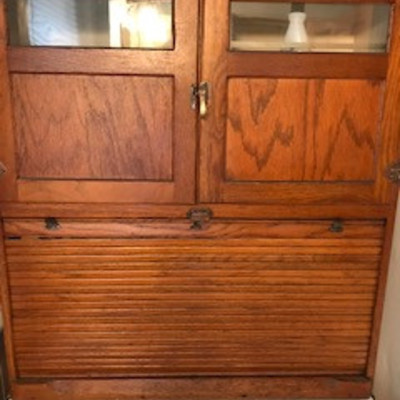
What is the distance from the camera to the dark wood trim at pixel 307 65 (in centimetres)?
113

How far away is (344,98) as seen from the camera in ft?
3.82

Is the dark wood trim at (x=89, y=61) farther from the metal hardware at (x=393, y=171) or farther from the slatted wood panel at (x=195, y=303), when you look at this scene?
the metal hardware at (x=393, y=171)

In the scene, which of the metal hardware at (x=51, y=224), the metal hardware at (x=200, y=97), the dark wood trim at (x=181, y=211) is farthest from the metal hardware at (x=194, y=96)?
the metal hardware at (x=51, y=224)

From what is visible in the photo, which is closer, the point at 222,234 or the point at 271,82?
the point at 271,82

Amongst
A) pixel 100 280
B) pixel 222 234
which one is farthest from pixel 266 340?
pixel 100 280

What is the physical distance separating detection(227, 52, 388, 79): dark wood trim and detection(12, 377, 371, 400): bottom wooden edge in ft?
2.83

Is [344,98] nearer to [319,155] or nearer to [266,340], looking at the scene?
[319,155]

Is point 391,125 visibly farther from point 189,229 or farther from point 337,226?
point 189,229

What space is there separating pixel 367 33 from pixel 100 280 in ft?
3.11

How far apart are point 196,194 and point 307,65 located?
42 cm

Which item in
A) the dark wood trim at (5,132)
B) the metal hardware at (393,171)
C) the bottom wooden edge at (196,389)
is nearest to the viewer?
the dark wood trim at (5,132)

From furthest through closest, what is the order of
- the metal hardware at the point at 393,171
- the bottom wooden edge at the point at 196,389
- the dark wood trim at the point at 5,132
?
the bottom wooden edge at the point at 196,389 → the metal hardware at the point at 393,171 → the dark wood trim at the point at 5,132

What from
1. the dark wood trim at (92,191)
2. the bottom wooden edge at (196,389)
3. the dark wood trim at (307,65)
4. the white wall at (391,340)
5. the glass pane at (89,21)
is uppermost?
the glass pane at (89,21)

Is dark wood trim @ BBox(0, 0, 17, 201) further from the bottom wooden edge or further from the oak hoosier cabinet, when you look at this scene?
the bottom wooden edge
